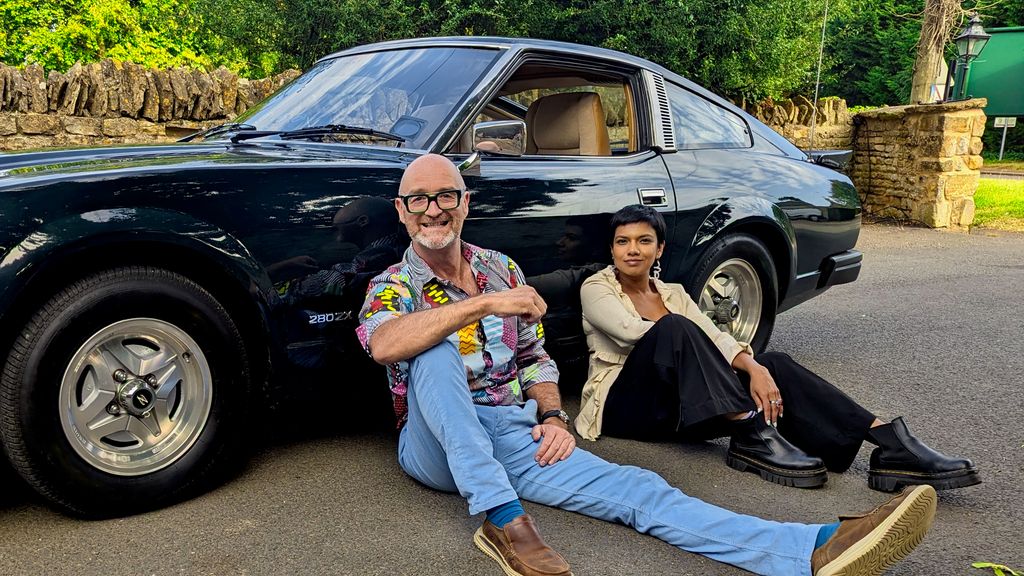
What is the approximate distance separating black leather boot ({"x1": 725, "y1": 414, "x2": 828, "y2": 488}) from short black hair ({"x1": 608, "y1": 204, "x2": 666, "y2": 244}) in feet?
2.97

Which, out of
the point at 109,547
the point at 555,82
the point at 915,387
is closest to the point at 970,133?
the point at 915,387

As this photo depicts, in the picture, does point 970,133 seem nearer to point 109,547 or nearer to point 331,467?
point 331,467

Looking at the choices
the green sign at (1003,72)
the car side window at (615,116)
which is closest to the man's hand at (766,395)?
the car side window at (615,116)

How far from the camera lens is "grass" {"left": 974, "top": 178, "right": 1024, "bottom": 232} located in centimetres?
1376

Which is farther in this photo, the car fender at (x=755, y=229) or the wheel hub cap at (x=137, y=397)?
the car fender at (x=755, y=229)

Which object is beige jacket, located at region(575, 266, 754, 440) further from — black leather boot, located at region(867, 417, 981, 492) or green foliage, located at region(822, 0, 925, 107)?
green foliage, located at region(822, 0, 925, 107)

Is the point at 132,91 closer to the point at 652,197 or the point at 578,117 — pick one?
the point at 578,117

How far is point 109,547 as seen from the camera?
2.70 metres

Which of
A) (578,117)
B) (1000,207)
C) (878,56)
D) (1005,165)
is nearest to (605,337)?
(578,117)

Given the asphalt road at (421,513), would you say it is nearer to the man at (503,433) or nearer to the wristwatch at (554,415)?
the man at (503,433)

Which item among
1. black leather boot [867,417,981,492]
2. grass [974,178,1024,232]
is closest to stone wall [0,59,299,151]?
black leather boot [867,417,981,492]

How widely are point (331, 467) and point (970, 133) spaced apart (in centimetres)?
1241

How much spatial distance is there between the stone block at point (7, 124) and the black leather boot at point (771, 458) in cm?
735

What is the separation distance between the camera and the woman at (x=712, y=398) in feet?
11.0
